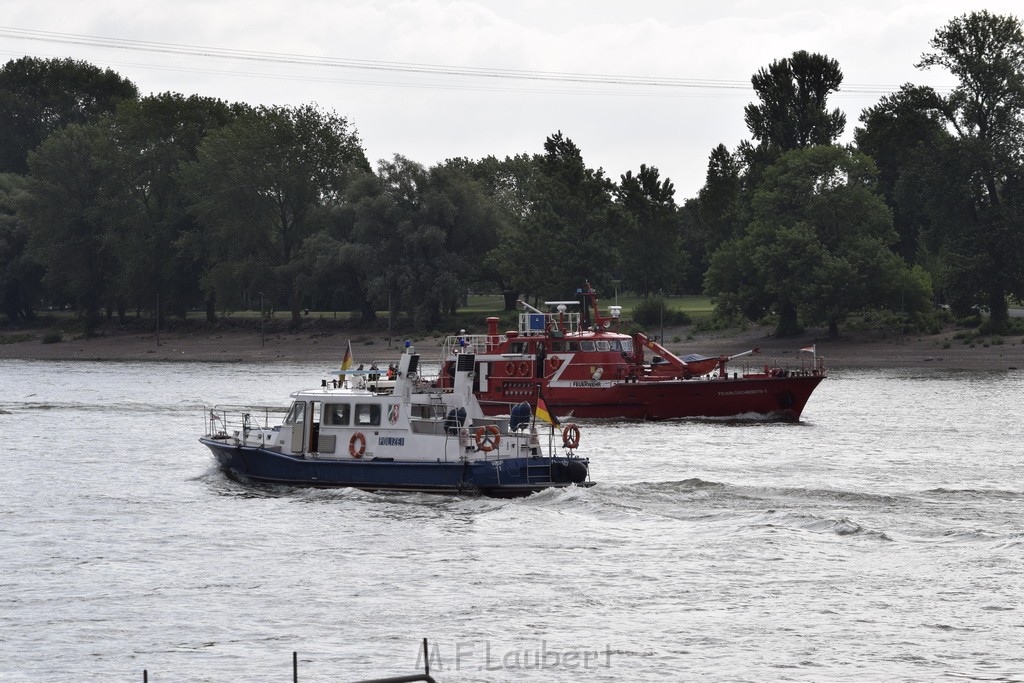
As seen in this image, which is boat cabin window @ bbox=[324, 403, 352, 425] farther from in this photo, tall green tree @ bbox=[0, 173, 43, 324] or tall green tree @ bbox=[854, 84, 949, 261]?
tall green tree @ bbox=[0, 173, 43, 324]

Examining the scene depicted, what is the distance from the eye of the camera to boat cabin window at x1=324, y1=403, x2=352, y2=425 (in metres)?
43.4

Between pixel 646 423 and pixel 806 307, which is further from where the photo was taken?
pixel 806 307

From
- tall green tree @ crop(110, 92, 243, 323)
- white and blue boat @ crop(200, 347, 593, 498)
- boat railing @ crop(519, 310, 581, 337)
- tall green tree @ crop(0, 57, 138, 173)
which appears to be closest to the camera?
white and blue boat @ crop(200, 347, 593, 498)

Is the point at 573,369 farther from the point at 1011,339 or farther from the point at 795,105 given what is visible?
the point at 795,105

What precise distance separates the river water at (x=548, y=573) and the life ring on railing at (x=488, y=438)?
1.54 meters

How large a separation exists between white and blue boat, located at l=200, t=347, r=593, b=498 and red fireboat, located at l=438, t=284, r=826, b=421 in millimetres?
22026

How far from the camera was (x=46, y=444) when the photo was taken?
202ft

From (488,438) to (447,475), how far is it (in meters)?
1.60

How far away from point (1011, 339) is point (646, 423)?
47.2 metres

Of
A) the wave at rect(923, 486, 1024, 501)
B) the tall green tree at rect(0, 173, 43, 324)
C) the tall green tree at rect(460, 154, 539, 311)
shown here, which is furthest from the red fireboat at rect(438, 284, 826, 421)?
the tall green tree at rect(0, 173, 43, 324)

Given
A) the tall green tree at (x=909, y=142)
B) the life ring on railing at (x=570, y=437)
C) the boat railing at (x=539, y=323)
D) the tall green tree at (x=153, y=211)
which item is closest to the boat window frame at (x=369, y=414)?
the life ring on railing at (x=570, y=437)

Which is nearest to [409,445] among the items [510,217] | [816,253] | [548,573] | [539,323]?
[548,573]

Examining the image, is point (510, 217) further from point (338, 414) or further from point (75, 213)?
point (338, 414)

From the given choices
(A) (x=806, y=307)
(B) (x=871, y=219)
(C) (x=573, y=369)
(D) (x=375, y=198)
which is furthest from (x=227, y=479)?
Result: (D) (x=375, y=198)
